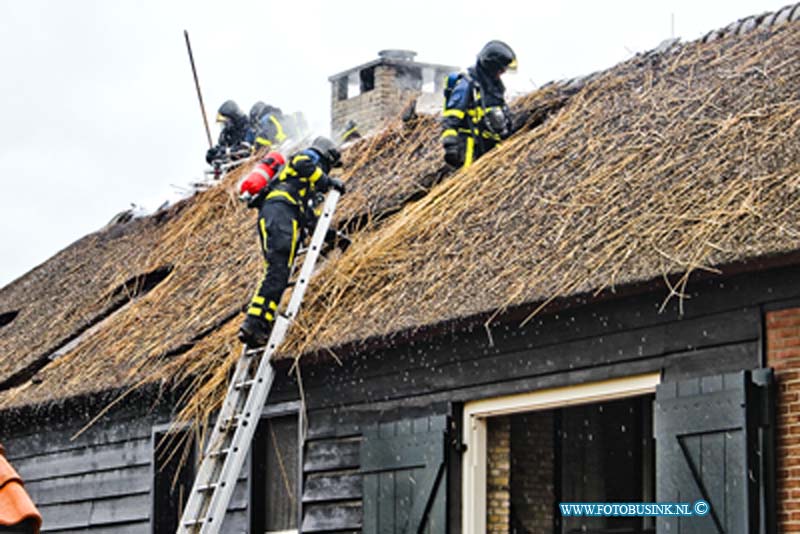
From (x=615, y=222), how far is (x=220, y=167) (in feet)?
32.7

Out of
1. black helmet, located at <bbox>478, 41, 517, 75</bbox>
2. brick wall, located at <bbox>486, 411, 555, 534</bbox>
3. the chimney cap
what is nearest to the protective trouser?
brick wall, located at <bbox>486, 411, 555, 534</bbox>

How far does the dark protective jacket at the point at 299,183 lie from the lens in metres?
12.9

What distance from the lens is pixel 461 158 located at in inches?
554

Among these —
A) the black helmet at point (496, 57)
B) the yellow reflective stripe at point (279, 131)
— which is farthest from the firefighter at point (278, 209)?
the yellow reflective stripe at point (279, 131)

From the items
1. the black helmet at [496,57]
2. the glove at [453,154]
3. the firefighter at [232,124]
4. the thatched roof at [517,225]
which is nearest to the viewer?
the thatched roof at [517,225]

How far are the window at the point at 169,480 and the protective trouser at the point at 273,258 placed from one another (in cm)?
214

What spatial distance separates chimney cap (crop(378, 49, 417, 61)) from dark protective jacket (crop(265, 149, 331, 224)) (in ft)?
41.0

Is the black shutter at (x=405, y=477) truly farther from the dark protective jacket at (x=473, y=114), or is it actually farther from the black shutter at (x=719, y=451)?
the dark protective jacket at (x=473, y=114)

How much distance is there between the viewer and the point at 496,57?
46.9 ft

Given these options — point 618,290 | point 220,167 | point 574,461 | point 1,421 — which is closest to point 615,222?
point 618,290

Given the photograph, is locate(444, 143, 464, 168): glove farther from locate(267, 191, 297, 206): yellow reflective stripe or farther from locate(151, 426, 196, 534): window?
locate(151, 426, 196, 534): window

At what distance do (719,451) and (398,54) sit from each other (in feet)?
56.7

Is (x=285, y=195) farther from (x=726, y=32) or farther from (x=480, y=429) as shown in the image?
(x=726, y=32)

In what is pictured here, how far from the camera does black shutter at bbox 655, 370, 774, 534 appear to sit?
873 cm
